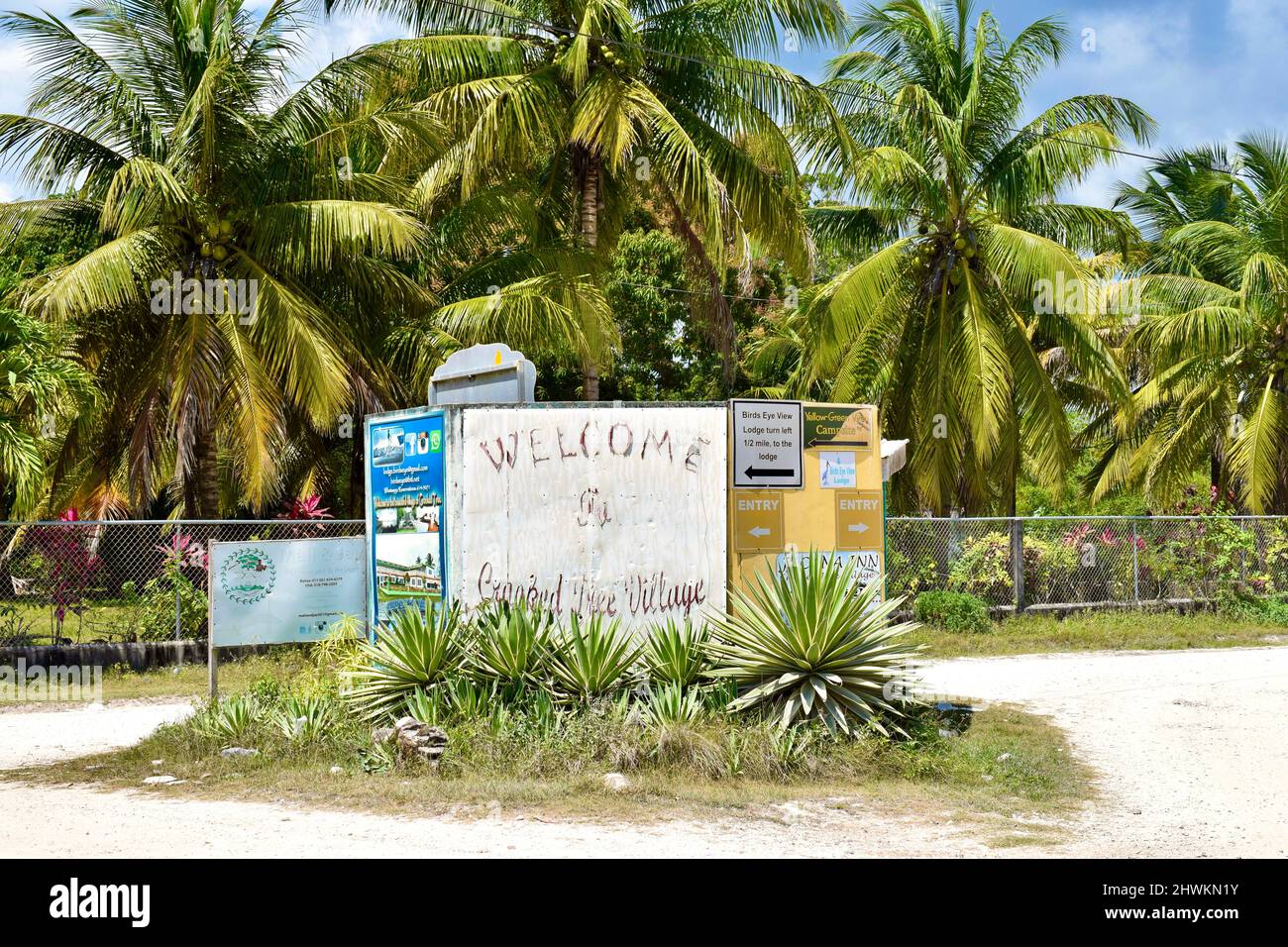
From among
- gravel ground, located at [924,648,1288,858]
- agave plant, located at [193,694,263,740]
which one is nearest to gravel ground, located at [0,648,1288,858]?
gravel ground, located at [924,648,1288,858]

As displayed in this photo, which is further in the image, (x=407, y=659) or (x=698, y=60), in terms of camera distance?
(x=698, y=60)

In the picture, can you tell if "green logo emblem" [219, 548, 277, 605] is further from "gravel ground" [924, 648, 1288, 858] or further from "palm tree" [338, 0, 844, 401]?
"palm tree" [338, 0, 844, 401]

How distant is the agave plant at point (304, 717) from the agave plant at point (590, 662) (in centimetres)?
191

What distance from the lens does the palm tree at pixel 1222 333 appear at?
22938 mm

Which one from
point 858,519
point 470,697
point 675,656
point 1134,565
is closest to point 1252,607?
point 1134,565

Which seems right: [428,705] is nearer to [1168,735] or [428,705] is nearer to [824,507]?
[824,507]

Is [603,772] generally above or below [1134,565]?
below

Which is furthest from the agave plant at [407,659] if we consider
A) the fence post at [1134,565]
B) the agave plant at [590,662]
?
the fence post at [1134,565]

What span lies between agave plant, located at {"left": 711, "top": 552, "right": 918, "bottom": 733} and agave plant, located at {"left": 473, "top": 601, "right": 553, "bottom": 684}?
4.62ft

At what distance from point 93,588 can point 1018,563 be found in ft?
45.5

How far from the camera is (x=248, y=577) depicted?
35.2 feet

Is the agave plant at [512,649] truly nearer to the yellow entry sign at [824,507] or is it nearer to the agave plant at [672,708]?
the agave plant at [672,708]

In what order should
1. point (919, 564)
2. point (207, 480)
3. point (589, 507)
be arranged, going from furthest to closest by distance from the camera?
1. point (919, 564)
2. point (207, 480)
3. point (589, 507)

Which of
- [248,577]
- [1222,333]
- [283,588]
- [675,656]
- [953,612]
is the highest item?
[1222,333]
